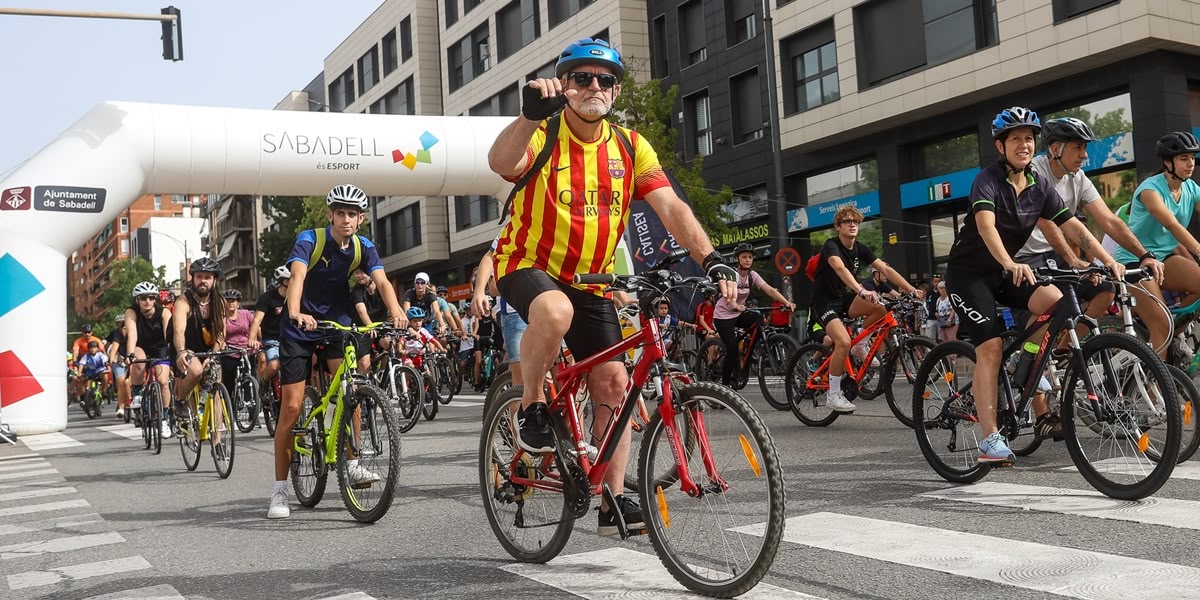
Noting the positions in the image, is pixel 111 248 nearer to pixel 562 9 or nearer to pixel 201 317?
pixel 562 9

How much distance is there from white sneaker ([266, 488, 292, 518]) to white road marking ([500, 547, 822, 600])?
2314 millimetres

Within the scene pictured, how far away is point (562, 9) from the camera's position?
3703cm

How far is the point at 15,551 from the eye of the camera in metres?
5.84

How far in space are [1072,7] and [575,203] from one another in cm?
1888

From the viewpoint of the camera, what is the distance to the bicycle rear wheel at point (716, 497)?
3471mm

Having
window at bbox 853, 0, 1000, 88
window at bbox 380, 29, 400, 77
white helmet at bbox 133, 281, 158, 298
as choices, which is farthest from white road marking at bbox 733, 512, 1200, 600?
window at bbox 380, 29, 400, 77

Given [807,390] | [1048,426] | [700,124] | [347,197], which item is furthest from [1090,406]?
[700,124]

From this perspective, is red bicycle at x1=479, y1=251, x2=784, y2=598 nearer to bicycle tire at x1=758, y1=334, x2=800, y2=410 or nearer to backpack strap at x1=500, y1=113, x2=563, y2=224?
backpack strap at x1=500, y1=113, x2=563, y2=224

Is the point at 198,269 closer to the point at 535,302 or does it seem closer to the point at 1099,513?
the point at 535,302

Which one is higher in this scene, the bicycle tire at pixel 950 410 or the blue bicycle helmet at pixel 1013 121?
the blue bicycle helmet at pixel 1013 121

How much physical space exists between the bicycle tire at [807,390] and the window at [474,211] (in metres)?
31.8

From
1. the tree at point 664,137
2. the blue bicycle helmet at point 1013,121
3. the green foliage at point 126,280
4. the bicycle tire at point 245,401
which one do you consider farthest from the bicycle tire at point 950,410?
the green foliage at point 126,280

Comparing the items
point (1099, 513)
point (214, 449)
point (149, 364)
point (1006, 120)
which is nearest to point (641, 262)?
point (149, 364)

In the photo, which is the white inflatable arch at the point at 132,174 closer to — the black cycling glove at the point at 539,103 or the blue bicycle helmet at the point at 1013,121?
the blue bicycle helmet at the point at 1013,121
